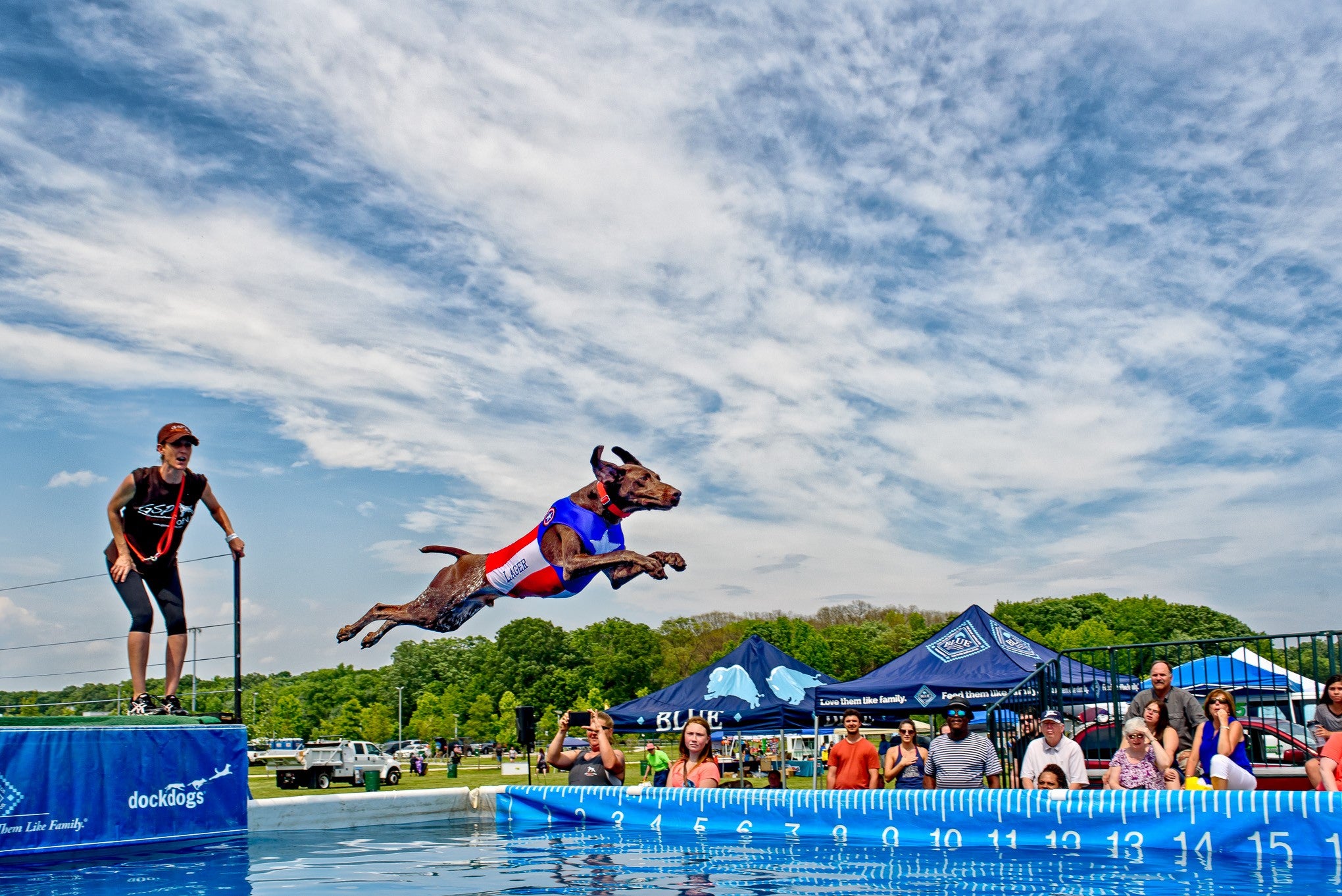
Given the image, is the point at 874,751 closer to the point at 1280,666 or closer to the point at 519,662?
the point at 1280,666

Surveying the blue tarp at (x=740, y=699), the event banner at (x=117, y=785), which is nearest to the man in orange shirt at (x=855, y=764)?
the blue tarp at (x=740, y=699)

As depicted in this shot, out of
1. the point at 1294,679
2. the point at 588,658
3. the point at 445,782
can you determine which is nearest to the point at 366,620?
the point at 1294,679

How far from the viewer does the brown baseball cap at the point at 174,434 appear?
32.9ft

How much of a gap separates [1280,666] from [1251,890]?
643 inches

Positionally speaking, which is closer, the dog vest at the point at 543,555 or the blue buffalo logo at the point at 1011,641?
the dog vest at the point at 543,555

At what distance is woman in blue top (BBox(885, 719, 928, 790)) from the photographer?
12.2m

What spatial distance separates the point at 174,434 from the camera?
10.0 m

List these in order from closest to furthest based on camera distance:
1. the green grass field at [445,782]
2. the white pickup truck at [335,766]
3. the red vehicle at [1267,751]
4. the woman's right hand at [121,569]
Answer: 1. the woman's right hand at [121,569]
2. the red vehicle at [1267,751]
3. the green grass field at [445,782]
4. the white pickup truck at [335,766]

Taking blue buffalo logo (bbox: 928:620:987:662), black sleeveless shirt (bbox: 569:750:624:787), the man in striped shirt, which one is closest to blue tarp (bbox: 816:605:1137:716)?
blue buffalo logo (bbox: 928:620:987:662)

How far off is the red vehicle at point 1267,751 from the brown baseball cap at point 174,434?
916 cm

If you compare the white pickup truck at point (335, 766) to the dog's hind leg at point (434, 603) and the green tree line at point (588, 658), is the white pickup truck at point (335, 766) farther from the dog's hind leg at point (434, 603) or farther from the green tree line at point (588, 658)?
the green tree line at point (588, 658)

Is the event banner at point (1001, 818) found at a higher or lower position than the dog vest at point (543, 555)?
lower

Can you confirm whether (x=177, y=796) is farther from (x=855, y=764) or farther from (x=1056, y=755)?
(x=1056, y=755)

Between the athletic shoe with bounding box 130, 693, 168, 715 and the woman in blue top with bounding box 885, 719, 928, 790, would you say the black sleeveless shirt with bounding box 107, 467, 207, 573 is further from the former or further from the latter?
the woman in blue top with bounding box 885, 719, 928, 790
